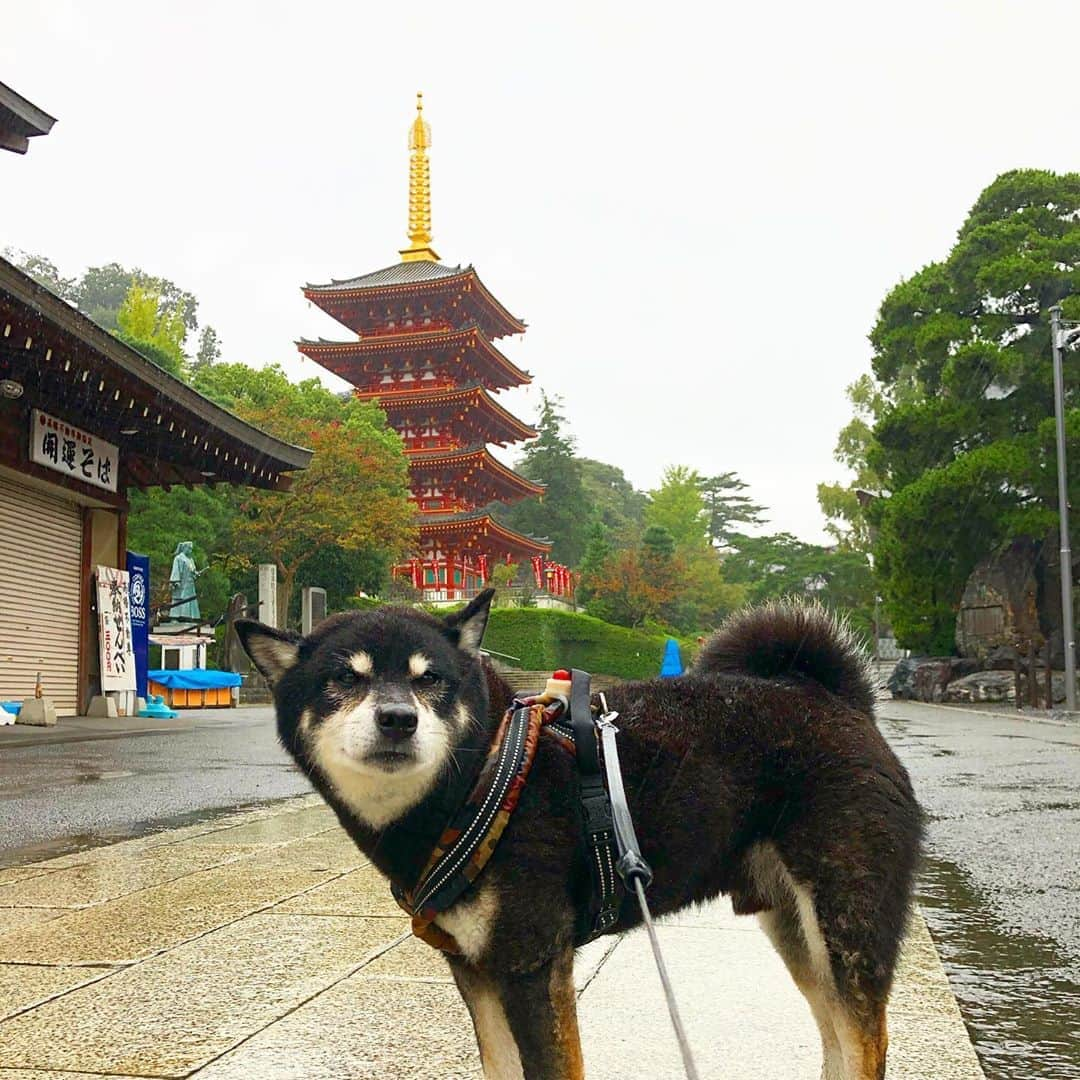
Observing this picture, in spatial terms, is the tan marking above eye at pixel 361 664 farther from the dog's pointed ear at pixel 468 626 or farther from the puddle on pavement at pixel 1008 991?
the puddle on pavement at pixel 1008 991

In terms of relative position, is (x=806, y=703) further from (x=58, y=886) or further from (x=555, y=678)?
(x=58, y=886)

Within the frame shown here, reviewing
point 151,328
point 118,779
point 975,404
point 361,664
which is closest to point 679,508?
point 151,328

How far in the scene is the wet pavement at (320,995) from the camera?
2.51 m

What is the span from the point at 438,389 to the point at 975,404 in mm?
23600

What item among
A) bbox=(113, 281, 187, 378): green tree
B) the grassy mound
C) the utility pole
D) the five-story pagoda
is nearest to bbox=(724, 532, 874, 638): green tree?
the grassy mound

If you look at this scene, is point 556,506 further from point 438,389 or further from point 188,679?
point 188,679

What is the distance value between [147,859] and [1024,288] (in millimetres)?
25966

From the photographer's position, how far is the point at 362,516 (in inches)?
1156

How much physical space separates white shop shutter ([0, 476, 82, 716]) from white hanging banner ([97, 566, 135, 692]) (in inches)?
14.1

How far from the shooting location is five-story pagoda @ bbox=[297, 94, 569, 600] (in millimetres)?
42844

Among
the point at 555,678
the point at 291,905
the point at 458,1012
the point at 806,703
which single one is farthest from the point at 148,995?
the point at 806,703

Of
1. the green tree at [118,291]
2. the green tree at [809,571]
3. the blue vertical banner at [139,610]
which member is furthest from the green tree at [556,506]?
the blue vertical banner at [139,610]

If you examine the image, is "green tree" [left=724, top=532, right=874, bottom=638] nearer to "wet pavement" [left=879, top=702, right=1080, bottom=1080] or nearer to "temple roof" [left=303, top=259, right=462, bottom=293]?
"temple roof" [left=303, top=259, right=462, bottom=293]

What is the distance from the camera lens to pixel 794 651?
2713 mm
